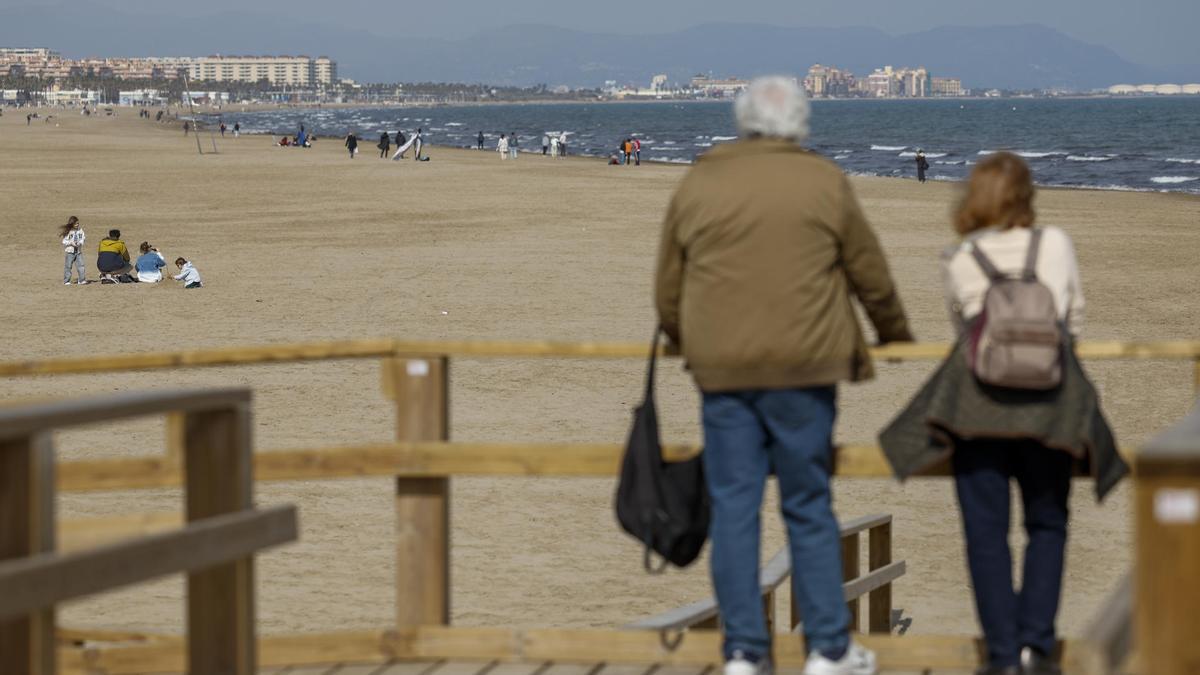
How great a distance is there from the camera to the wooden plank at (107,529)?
3562 millimetres

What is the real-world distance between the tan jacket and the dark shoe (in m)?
0.89

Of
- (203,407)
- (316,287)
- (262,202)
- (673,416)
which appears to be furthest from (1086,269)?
(203,407)

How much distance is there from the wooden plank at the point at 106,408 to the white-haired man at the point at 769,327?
1.28 meters

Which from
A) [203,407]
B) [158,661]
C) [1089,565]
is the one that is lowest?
[1089,565]

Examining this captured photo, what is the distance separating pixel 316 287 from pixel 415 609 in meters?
17.7

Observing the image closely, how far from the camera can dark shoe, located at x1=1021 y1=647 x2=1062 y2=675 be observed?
477 cm

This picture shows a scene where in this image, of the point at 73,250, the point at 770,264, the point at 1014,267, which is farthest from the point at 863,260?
the point at 73,250

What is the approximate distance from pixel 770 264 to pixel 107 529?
1781 mm

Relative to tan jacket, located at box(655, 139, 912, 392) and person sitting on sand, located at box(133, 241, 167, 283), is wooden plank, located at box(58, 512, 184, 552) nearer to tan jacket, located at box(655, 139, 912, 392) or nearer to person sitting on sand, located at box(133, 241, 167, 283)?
tan jacket, located at box(655, 139, 912, 392)

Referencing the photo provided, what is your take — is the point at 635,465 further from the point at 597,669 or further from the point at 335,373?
the point at 335,373

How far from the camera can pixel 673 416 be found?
14.0 metres

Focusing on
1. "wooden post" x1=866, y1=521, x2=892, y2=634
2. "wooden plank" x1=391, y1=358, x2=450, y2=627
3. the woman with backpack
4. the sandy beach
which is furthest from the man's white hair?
the sandy beach

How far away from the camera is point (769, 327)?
455 cm

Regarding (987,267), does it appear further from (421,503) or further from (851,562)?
(851,562)
